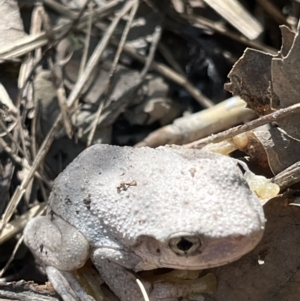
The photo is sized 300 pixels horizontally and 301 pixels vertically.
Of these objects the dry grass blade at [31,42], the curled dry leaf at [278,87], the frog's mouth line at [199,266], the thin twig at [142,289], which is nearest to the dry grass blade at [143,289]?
the thin twig at [142,289]

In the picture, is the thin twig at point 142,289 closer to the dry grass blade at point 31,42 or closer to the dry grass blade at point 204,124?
the dry grass blade at point 204,124

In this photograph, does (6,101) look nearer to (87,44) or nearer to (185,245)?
(87,44)

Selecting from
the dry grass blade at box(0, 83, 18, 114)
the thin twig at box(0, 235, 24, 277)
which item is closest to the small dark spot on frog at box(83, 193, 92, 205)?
the thin twig at box(0, 235, 24, 277)

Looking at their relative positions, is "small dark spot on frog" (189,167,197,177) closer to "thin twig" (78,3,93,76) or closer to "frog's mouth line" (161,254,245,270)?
"frog's mouth line" (161,254,245,270)

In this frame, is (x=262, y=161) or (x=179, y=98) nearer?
(x=262, y=161)

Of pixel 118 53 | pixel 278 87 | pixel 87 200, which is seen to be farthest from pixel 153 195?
pixel 118 53

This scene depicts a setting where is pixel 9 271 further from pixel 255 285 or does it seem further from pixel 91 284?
pixel 255 285

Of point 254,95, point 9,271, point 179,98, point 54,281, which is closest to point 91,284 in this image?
point 54,281

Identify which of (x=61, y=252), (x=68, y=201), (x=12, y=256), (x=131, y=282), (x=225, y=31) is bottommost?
(x=12, y=256)
